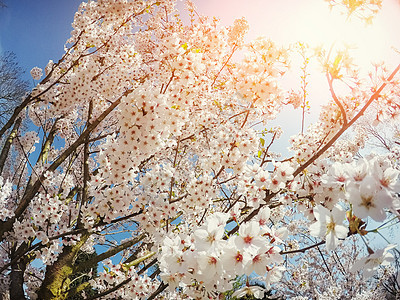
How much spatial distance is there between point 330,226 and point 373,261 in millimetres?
233

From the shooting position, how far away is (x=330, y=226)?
1207 mm

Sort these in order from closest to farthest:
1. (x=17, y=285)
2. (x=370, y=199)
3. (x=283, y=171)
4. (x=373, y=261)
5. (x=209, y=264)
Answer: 1. (x=370, y=199)
2. (x=373, y=261)
3. (x=209, y=264)
4. (x=283, y=171)
5. (x=17, y=285)

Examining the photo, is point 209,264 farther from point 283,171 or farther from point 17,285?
point 17,285

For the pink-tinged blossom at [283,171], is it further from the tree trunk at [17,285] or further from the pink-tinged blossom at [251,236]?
the tree trunk at [17,285]

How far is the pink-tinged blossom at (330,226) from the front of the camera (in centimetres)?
117

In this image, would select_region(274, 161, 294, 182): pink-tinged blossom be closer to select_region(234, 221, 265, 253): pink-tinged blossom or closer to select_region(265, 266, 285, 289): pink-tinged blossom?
select_region(265, 266, 285, 289): pink-tinged blossom

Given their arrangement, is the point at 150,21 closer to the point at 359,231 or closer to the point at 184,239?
the point at 184,239

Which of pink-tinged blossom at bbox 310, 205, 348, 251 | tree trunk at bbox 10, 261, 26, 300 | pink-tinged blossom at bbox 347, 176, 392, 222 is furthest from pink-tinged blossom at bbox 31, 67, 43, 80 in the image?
pink-tinged blossom at bbox 347, 176, 392, 222

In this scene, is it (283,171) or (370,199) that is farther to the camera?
(283,171)

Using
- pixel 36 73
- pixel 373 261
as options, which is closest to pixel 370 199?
pixel 373 261

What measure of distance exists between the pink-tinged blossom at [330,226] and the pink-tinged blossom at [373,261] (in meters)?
0.15

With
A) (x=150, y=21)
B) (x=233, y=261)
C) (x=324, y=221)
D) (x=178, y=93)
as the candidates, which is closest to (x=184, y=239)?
(x=233, y=261)

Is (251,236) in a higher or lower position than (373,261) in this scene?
higher

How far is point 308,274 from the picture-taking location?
12.1 m
